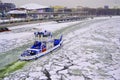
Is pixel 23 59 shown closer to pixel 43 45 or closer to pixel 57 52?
pixel 43 45

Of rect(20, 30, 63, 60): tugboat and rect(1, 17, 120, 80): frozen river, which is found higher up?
rect(20, 30, 63, 60): tugboat

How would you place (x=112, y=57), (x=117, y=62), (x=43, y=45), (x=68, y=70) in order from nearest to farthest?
(x=68, y=70) → (x=117, y=62) → (x=112, y=57) → (x=43, y=45)

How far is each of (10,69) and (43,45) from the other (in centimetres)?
516

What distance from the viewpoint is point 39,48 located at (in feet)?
61.6

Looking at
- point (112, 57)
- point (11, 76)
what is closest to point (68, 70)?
point (11, 76)

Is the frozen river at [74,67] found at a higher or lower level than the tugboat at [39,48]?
lower

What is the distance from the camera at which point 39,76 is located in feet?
42.9

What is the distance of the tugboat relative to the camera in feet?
57.4

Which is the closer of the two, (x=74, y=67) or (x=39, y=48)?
(x=74, y=67)

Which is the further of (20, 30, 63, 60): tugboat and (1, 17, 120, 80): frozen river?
(20, 30, 63, 60): tugboat

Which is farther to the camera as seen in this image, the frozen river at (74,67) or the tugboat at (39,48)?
the tugboat at (39,48)

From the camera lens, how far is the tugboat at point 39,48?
Answer: 57.4 feet

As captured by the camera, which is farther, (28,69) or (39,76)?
(28,69)

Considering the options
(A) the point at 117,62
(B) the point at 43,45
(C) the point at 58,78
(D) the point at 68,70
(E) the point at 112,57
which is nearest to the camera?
(C) the point at 58,78
